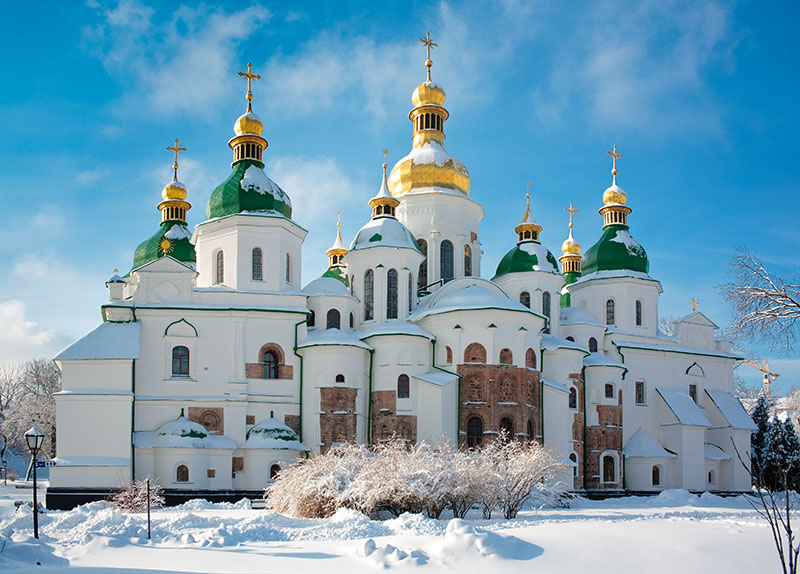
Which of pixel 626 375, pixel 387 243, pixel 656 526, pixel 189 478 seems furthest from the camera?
pixel 626 375

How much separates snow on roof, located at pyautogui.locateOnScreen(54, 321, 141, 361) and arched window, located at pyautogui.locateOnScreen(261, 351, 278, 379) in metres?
5.07

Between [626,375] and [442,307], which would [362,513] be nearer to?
[442,307]

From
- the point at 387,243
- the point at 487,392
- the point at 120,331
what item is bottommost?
the point at 487,392

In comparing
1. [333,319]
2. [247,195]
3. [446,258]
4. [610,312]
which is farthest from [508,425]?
[247,195]

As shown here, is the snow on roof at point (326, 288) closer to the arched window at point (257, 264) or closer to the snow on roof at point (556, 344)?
the arched window at point (257, 264)

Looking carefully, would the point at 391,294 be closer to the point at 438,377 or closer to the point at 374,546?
the point at 438,377

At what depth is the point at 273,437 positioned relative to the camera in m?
33.8

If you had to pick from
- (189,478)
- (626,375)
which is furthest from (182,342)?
(626,375)

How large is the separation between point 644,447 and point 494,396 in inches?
431

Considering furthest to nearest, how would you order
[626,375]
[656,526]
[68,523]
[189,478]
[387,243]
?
[626,375], [387,243], [189,478], [68,523], [656,526]

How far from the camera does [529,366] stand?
36062 mm

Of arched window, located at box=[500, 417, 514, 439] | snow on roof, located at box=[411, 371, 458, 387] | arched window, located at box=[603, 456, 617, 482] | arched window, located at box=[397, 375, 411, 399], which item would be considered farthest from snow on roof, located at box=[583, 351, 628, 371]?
arched window, located at box=[397, 375, 411, 399]

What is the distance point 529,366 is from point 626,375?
931cm

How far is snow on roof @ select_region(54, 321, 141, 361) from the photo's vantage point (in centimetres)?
3269
